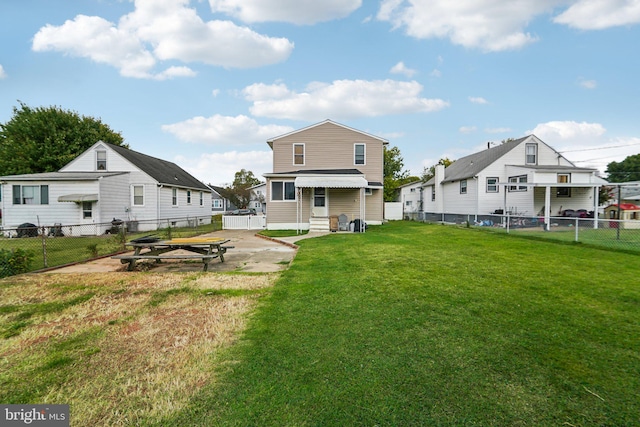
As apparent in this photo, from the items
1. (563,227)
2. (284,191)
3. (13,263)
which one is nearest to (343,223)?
(284,191)

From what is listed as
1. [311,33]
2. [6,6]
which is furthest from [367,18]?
[6,6]

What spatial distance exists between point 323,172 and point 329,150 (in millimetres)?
2007

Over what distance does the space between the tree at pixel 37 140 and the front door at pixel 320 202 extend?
83.8ft

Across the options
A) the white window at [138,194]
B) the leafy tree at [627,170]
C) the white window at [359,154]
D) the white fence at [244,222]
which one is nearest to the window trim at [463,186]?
the white window at [359,154]

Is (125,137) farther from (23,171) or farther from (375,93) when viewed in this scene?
(375,93)

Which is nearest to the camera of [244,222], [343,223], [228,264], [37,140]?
[228,264]

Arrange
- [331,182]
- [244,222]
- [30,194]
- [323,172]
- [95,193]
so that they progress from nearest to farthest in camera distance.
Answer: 1. [331,182]
2. [95,193]
3. [30,194]
4. [323,172]
5. [244,222]

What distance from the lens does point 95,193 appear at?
58.2ft

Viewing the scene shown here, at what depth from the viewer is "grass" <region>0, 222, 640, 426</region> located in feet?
7.30

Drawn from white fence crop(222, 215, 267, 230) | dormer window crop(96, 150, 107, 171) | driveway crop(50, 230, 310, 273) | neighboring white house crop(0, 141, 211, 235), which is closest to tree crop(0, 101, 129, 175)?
neighboring white house crop(0, 141, 211, 235)

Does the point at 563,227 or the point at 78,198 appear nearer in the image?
the point at 563,227

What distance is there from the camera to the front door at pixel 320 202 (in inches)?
710

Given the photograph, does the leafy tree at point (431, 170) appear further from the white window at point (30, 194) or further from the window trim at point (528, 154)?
the white window at point (30, 194)

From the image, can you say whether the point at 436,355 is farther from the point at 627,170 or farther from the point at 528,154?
the point at 627,170
